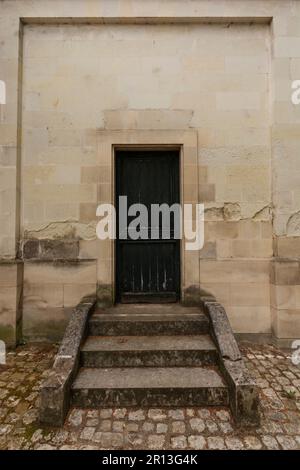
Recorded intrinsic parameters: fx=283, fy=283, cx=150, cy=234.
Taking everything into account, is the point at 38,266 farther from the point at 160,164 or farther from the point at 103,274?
the point at 160,164

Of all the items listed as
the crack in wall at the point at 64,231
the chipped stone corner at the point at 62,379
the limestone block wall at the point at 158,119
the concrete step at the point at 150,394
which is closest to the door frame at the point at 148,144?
the limestone block wall at the point at 158,119

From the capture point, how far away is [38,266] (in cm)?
419

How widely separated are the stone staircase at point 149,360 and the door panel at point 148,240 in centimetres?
41

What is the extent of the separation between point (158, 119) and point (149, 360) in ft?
10.9

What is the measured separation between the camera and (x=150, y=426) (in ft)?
8.14

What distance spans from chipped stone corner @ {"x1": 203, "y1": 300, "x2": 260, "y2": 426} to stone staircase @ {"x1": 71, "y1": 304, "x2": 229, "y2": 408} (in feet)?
0.41

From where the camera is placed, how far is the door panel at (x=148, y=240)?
4.41 meters

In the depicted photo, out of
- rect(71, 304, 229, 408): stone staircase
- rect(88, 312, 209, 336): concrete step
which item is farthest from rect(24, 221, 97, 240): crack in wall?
rect(88, 312, 209, 336): concrete step

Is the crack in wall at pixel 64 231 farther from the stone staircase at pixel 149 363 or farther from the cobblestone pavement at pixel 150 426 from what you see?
the cobblestone pavement at pixel 150 426

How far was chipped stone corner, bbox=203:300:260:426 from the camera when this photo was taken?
2.50 m

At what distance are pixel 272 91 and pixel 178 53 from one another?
1.53 metres

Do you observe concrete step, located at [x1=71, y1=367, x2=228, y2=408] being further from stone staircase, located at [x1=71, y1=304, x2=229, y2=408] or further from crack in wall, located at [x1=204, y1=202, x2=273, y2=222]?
crack in wall, located at [x1=204, y1=202, x2=273, y2=222]

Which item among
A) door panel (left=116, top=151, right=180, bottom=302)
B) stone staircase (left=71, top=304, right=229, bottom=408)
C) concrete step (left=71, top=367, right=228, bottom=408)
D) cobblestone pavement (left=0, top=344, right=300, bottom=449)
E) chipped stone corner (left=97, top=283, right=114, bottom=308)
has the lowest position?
cobblestone pavement (left=0, top=344, right=300, bottom=449)

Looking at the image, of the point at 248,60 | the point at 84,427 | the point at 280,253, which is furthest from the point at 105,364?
the point at 248,60
